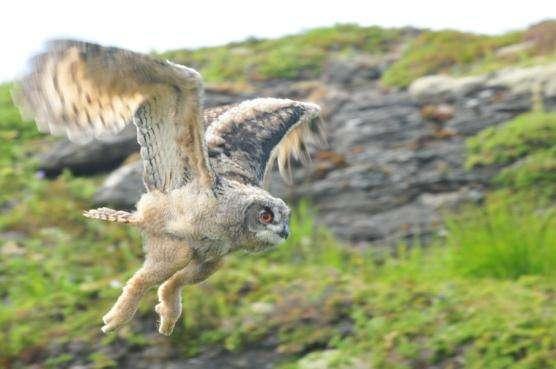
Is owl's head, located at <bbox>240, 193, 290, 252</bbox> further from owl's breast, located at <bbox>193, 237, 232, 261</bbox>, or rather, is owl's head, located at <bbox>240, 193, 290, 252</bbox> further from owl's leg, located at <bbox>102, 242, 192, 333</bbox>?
owl's leg, located at <bbox>102, 242, 192, 333</bbox>

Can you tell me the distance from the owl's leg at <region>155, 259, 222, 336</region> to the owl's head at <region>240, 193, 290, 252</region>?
277 millimetres

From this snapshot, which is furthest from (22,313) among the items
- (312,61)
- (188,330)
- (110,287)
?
(312,61)

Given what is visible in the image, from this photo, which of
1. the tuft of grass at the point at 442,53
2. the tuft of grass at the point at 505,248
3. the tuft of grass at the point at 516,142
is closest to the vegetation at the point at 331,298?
the tuft of grass at the point at 505,248

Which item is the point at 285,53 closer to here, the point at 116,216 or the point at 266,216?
the point at 116,216

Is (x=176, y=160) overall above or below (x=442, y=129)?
above

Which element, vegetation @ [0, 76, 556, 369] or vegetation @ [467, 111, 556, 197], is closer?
vegetation @ [0, 76, 556, 369]

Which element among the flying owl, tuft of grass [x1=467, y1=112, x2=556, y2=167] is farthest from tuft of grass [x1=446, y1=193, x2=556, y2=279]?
the flying owl

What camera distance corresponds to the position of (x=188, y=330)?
943 centimetres

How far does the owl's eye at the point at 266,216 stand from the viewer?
527 cm

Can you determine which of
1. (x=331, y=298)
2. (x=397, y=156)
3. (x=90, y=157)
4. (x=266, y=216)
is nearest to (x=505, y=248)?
(x=331, y=298)

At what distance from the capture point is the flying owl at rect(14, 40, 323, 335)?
5.14 m

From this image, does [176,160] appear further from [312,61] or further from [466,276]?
[312,61]

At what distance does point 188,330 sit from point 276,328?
62 cm

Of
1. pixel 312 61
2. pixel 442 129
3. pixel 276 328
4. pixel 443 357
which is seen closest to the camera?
pixel 443 357
